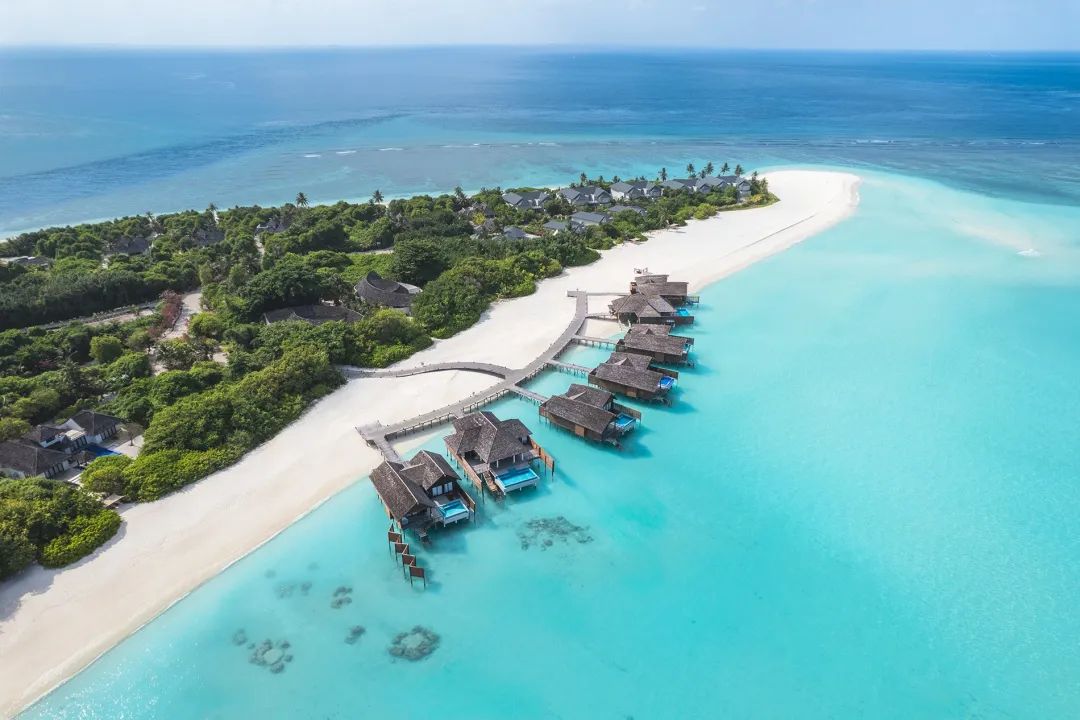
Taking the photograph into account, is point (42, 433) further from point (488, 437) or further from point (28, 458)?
point (488, 437)

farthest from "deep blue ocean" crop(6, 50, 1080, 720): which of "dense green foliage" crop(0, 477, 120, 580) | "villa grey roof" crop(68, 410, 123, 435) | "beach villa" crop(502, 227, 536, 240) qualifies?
"beach villa" crop(502, 227, 536, 240)

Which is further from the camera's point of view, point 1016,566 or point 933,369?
point 933,369

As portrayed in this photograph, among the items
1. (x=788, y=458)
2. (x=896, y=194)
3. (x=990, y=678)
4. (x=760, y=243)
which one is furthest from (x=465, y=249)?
(x=896, y=194)

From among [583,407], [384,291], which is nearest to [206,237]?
[384,291]

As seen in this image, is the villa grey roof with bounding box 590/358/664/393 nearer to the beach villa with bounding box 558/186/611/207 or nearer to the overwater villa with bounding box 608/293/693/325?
the overwater villa with bounding box 608/293/693/325

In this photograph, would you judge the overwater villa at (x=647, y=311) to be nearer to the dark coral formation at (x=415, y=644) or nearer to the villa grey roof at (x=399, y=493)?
the villa grey roof at (x=399, y=493)

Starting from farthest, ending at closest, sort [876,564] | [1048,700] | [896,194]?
[896,194] → [876,564] → [1048,700]

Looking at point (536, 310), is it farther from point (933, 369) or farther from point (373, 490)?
point (933, 369)
